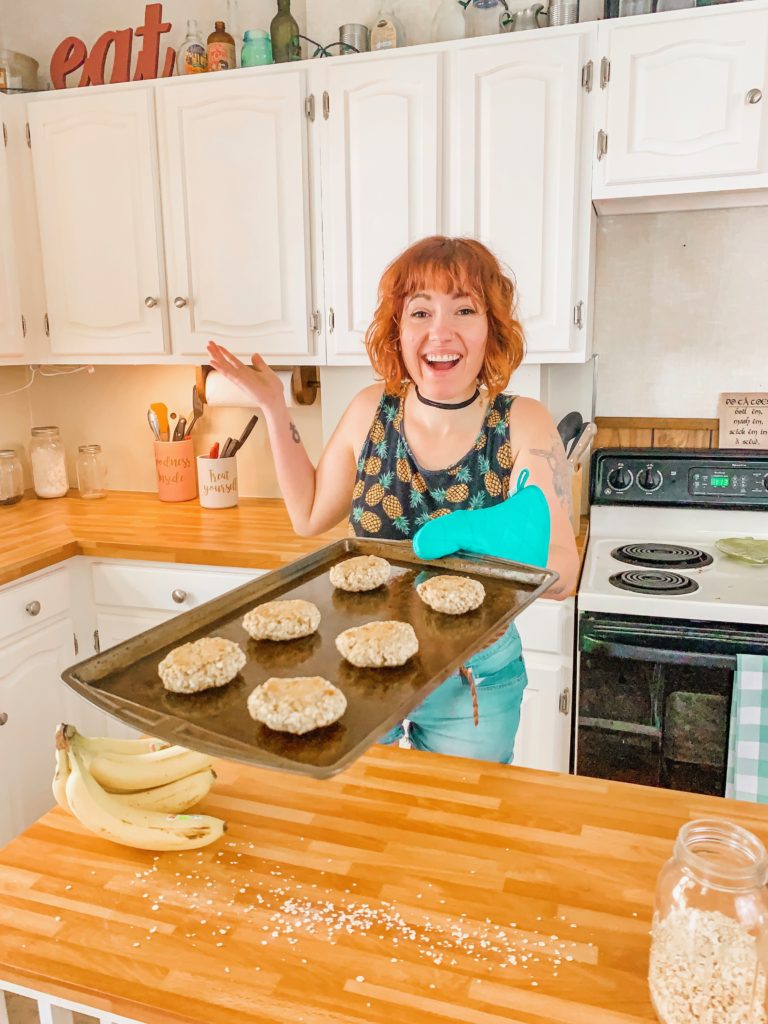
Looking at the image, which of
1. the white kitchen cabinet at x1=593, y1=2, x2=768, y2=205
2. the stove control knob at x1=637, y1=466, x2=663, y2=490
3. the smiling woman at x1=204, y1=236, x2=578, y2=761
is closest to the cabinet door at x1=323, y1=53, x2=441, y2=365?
the white kitchen cabinet at x1=593, y1=2, x2=768, y2=205

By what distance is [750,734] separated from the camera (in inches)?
73.4

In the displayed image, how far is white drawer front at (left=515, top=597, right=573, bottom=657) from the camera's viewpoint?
2.03m

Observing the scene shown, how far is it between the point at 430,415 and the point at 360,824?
0.77 metres

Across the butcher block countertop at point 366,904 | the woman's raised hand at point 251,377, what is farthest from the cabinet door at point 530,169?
the butcher block countertop at point 366,904

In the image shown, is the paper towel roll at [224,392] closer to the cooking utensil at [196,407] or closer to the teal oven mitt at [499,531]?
the cooking utensil at [196,407]

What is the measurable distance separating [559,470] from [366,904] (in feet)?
2.74

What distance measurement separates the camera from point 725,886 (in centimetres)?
69

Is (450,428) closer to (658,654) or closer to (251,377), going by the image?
(251,377)

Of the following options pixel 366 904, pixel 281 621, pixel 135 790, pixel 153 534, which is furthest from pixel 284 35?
pixel 366 904

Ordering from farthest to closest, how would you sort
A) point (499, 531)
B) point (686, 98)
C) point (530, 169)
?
point (530, 169), point (686, 98), point (499, 531)

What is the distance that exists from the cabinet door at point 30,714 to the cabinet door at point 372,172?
121 cm

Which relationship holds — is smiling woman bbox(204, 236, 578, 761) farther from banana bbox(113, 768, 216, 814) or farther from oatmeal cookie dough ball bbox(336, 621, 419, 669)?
banana bbox(113, 768, 216, 814)

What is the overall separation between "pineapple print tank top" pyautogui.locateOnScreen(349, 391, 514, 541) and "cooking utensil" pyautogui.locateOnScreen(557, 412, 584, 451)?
0.87m

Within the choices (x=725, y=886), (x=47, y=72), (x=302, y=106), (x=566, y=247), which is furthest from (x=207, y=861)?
(x=47, y=72)
